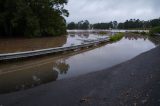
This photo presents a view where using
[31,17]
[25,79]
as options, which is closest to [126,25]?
[31,17]

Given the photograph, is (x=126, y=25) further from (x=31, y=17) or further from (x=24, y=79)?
(x=24, y=79)

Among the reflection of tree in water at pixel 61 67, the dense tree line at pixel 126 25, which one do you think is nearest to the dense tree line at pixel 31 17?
the reflection of tree in water at pixel 61 67

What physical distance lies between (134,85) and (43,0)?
38225 millimetres

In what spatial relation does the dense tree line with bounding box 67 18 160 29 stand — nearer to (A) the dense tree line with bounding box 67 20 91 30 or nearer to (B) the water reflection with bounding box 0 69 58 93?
(A) the dense tree line with bounding box 67 20 91 30

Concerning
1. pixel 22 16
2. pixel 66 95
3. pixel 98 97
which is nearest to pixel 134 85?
pixel 98 97

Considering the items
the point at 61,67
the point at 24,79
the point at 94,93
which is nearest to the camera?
the point at 94,93

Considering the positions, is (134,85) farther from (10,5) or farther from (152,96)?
(10,5)

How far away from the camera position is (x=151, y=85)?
1101 cm

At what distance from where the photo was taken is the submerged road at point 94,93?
9.38 m

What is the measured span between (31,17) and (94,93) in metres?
34.9

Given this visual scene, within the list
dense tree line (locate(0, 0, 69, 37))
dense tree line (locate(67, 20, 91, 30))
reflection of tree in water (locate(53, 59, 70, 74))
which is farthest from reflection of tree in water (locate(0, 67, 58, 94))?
dense tree line (locate(67, 20, 91, 30))

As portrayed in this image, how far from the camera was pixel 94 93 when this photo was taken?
34.7ft

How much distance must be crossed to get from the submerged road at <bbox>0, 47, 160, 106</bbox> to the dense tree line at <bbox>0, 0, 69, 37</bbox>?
30614mm

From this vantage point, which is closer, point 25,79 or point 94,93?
point 94,93
